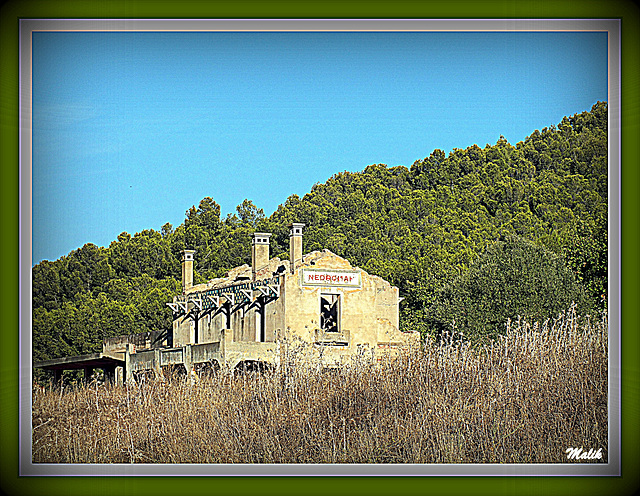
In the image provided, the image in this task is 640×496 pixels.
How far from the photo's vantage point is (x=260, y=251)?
57.7ft

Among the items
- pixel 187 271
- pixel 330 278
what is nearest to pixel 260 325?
pixel 330 278

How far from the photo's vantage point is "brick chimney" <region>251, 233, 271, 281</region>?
17.4 meters

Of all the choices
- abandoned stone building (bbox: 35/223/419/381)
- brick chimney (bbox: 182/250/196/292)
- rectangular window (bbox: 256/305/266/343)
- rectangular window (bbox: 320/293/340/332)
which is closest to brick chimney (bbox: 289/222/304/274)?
abandoned stone building (bbox: 35/223/419/381)

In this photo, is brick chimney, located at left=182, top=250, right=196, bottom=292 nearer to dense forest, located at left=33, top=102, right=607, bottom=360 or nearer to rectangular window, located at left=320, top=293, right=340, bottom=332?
dense forest, located at left=33, top=102, right=607, bottom=360

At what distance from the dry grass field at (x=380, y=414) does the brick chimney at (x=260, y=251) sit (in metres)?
10.8

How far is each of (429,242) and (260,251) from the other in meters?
6.05

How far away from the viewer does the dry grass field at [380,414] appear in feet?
18.3

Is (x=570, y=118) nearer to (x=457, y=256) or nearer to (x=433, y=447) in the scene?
(x=433, y=447)

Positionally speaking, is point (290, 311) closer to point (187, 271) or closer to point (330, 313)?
point (330, 313)

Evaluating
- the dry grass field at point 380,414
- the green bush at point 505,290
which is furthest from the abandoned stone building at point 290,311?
the dry grass field at point 380,414

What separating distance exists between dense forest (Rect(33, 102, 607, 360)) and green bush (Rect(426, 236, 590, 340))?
0.03 meters

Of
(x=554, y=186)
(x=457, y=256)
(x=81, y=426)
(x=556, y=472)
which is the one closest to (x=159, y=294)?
(x=457, y=256)
